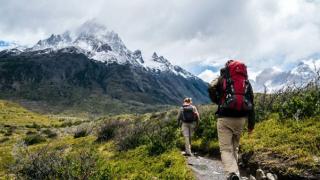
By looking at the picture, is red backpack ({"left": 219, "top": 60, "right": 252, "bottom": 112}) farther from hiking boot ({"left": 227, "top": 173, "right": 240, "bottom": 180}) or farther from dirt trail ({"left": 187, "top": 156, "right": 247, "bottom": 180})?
dirt trail ({"left": 187, "top": 156, "right": 247, "bottom": 180})

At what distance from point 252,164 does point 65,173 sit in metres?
6.21

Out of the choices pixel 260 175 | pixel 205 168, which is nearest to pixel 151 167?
pixel 205 168

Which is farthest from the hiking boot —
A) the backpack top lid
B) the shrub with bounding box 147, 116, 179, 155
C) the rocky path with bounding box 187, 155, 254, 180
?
the shrub with bounding box 147, 116, 179, 155

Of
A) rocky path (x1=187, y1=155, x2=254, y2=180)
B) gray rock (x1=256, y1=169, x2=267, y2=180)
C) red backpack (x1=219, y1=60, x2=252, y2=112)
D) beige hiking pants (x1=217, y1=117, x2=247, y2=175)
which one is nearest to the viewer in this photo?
red backpack (x1=219, y1=60, x2=252, y2=112)

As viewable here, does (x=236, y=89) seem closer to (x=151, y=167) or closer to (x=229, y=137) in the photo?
(x=229, y=137)

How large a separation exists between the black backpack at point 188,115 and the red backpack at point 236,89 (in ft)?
34.4

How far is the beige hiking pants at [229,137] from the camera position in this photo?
35.6ft

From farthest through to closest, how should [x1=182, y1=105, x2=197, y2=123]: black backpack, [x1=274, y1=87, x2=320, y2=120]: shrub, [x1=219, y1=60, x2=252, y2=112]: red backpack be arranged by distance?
1. [x1=182, y1=105, x2=197, y2=123]: black backpack
2. [x1=274, y1=87, x2=320, y2=120]: shrub
3. [x1=219, y1=60, x2=252, y2=112]: red backpack

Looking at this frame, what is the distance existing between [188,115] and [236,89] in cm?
1082

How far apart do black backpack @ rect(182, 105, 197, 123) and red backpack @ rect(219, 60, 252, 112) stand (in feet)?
34.4

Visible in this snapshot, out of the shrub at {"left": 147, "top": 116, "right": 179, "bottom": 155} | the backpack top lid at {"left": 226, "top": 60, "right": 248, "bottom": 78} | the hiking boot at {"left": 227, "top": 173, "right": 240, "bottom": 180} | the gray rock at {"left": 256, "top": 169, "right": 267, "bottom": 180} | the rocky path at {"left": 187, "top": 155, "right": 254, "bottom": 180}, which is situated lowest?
the rocky path at {"left": 187, "top": 155, "right": 254, "bottom": 180}

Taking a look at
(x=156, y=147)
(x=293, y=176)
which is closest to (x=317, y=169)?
(x=293, y=176)

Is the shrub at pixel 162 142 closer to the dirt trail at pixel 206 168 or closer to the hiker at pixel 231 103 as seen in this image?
the dirt trail at pixel 206 168

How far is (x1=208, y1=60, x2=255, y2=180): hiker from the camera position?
34.6 feet
